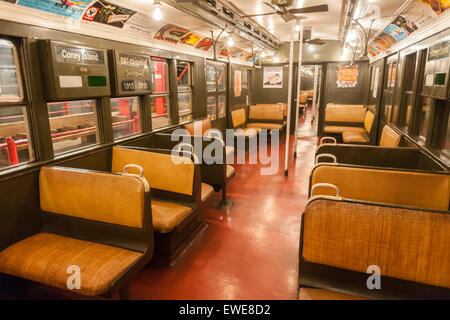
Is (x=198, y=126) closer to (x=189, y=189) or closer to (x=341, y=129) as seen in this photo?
(x=189, y=189)

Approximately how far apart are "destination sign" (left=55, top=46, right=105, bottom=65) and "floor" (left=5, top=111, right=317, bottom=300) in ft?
7.68

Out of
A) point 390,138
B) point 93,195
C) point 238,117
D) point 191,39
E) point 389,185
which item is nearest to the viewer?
point 93,195

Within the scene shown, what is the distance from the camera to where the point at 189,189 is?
11.2ft

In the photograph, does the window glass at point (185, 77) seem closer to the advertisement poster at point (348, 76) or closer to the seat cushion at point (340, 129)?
the seat cushion at point (340, 129)

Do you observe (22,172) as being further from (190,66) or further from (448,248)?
(190,66)

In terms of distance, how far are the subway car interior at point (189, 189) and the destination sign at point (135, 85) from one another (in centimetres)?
3

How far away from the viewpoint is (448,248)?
71.4 inches

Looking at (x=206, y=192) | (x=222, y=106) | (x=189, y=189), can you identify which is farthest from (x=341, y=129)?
(x=189, y=189)

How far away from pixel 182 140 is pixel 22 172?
2.38 metres

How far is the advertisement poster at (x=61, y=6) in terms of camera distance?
2.85 meters

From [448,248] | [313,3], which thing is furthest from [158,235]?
[313,3]

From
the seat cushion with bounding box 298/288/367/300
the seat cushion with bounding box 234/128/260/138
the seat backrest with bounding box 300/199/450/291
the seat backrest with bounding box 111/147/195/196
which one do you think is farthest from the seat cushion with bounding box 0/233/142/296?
the seat cushion with bounding box 234/128/260/138

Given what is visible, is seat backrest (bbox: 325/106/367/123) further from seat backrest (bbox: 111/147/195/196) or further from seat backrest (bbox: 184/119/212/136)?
seat backrest (bbox: 111/147/195/196)

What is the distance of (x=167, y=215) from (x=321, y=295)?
5.68ft
